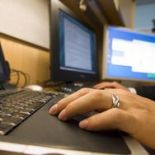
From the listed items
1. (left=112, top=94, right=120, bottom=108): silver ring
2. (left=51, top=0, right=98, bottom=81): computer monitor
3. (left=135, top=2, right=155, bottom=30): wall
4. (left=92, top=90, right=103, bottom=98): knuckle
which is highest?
(left=135, top=2, right=155, bottom=30): wall

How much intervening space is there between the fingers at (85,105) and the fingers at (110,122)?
0.03m

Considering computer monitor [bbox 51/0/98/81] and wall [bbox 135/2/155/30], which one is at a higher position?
wall [bbox 135/2/155/30]

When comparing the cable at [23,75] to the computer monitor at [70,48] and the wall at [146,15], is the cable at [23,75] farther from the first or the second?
the wall at [146,15]

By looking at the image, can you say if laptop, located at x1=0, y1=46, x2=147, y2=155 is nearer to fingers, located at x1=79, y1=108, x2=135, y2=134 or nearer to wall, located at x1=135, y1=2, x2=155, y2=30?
fingers, located at x1=79, y1=108, x2=135, y2=134

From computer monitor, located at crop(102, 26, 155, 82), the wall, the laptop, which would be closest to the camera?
the laptop

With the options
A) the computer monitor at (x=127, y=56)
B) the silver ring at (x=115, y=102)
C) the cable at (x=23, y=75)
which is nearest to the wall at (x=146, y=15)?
the computer monitor at (x=127, y=56)

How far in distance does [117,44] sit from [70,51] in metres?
0.53

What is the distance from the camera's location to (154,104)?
50 centimetres

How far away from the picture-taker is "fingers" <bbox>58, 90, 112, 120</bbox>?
380 millimetres

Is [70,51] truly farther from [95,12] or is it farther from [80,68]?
[95,12]

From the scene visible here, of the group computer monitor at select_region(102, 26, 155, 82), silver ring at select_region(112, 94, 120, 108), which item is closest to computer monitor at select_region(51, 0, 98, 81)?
computer monitor at select_region(102, 26, 155, 82)

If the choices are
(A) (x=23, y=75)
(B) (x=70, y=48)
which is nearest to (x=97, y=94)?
(A) (x=23, y=75)

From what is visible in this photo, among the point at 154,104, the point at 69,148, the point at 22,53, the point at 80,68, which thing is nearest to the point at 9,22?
the point at 22,53

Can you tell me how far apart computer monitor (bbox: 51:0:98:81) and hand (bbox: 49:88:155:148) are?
2.32ft
